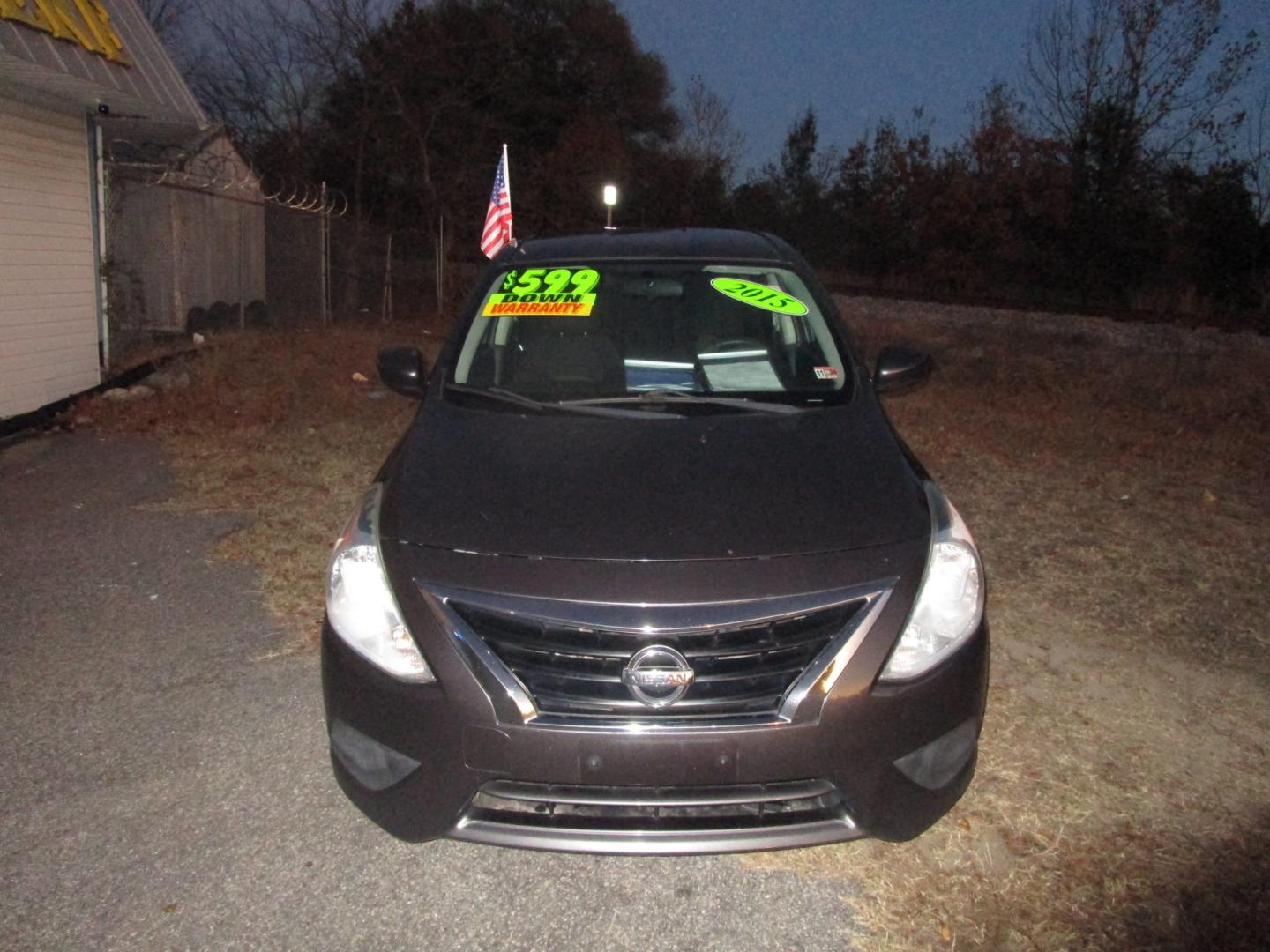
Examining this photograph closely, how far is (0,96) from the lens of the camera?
8.36 meters

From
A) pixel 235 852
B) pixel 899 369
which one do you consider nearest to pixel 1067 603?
pixel 899 369

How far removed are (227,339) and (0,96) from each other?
5.60 meters

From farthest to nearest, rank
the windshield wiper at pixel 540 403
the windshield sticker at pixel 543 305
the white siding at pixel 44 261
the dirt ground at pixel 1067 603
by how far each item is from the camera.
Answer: the white siding at pixel 44 261, the windshield sticker at pixel 543 305, the windshield wiper at pixel 540 403, the dirt ground at pixel 1067 603

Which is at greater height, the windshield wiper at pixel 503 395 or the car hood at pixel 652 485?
the windshield wiper at pixel 503 395

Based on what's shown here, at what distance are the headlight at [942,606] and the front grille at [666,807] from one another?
1.19ft

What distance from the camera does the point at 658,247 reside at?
4.55 m

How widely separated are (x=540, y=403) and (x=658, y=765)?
162 cm

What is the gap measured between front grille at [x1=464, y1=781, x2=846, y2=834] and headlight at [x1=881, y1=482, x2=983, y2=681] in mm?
362

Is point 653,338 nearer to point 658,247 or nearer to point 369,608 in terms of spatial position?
point 658,247

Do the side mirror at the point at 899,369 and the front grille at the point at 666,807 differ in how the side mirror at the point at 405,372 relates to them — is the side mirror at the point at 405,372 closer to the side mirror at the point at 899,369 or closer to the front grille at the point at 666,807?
the side mirror at the point at 899,369

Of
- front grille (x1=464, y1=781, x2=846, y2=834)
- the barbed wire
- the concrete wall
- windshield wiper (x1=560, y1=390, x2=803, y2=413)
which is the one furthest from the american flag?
front grille (x1=464, y1=781, x2=846, y2=834)

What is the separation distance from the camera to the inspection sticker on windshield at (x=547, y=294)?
4273mm

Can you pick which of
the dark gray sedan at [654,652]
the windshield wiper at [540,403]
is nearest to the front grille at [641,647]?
the dark gray sedan at [654,652]

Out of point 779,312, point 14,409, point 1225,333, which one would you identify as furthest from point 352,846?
point 1225,333
